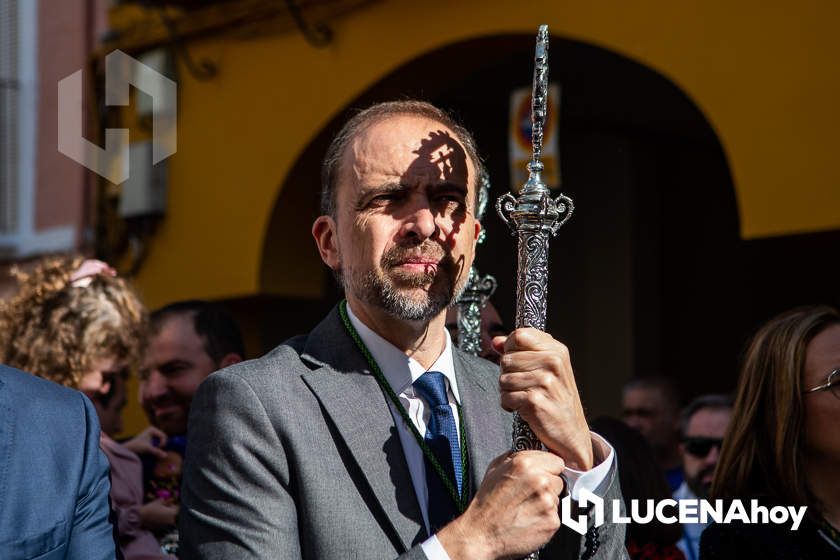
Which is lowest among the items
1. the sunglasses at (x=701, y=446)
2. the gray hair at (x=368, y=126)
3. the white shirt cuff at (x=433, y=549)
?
the sunglasses at (x=701, y=446)

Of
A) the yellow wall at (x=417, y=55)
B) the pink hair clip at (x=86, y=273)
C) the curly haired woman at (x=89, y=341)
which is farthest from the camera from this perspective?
the yellow wall at (x=417, y=55)

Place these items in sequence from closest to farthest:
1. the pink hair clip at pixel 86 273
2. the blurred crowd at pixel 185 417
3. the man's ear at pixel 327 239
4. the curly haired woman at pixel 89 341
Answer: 1. the man's ear at pixel 327 239
2. the blurred crowd at pixel 185 417
3. the curly haired woman at pixel 89 341
4. the pink hair clip at pixel 86 273

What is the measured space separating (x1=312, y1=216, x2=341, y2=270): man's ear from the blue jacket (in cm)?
53

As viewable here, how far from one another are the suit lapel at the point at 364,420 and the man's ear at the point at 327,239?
12 centimetres

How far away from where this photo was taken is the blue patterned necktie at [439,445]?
7.89 feet

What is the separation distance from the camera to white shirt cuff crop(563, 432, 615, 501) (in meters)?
2.31

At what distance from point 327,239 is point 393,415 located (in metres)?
0.38

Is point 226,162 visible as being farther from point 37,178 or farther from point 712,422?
point 712,422

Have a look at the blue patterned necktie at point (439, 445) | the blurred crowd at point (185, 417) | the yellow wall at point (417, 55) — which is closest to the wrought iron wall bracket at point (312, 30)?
the yellow wall at point (417, 55)

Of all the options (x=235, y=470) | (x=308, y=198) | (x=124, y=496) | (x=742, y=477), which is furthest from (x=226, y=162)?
(x=235, y=470)

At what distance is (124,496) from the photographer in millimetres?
3723

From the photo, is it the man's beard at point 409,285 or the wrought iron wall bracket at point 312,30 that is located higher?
the wrought iron wall bracket at point 312,30

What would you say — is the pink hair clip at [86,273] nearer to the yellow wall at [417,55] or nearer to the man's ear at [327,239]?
the man's ear at [327,239]

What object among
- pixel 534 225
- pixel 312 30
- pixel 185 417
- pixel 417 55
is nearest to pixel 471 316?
pixel 534 225
